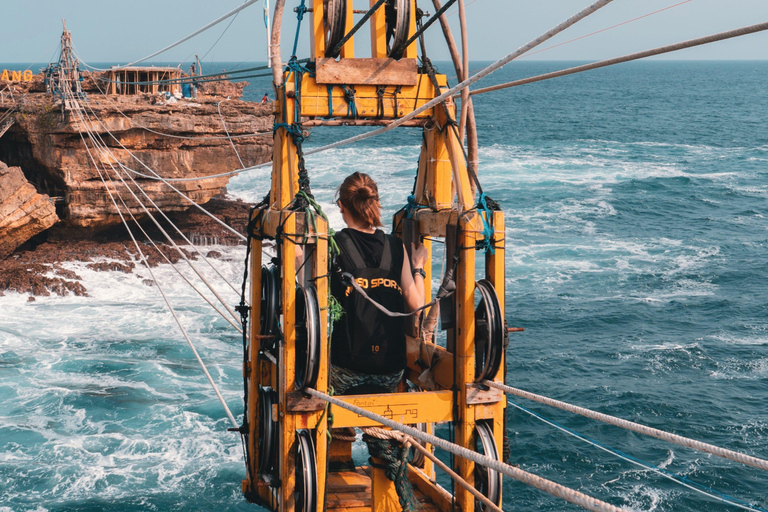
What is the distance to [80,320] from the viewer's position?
22375 millimetres

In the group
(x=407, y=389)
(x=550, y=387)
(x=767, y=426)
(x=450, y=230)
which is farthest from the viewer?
(x=550, y=387)

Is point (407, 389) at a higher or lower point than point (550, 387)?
higher

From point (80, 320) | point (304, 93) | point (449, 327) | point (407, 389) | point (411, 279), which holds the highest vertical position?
point (304, 93)

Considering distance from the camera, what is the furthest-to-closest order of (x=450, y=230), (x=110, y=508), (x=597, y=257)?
1. (x=597, y=257)
2. (x=110, y=508)
3. (x=450, y=230)

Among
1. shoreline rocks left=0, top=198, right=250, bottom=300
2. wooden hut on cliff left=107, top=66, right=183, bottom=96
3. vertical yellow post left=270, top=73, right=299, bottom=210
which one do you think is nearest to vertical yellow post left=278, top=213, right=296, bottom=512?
vertical yellow post left=270, top=73, right=299, bottom=210

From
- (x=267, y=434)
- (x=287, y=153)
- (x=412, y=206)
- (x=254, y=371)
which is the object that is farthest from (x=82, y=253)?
(x=287, y=153)

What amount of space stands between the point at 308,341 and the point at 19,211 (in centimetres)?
2182

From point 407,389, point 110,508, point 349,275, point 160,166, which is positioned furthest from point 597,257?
point 349,275

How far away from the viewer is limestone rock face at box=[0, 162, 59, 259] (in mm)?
23812

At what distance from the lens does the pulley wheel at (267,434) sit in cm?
630

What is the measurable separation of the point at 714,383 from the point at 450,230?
15.0 m

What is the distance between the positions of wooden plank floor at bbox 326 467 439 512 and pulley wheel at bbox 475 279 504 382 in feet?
5.27

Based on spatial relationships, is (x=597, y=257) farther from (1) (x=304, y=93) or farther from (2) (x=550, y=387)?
(1) (x=304, y=93)

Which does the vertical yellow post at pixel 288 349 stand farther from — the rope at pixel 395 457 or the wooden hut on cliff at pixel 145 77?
the wooden hut on cliff at pixel 145 77
